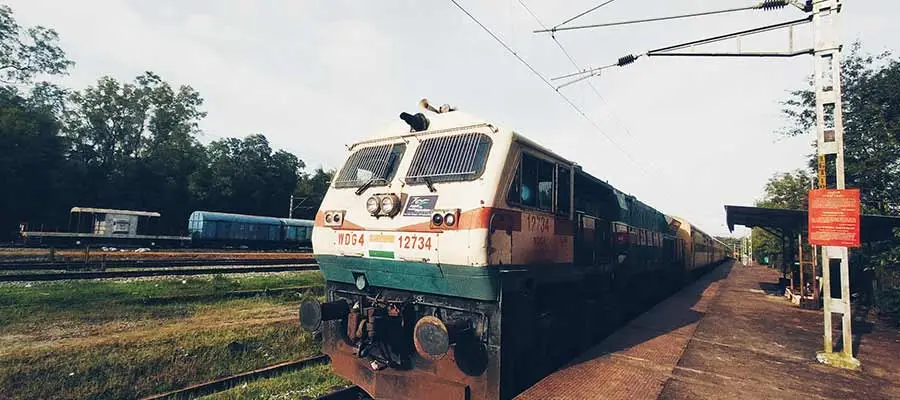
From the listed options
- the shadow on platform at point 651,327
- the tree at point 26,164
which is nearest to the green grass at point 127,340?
the shadow on platform at point 651,327

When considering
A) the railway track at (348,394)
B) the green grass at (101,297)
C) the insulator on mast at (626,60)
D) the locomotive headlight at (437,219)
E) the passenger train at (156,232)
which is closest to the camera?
the locomotive headlight at (437,219)

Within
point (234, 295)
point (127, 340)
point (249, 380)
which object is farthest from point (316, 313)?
point (234, 295)

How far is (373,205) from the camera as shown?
5543 millimetres

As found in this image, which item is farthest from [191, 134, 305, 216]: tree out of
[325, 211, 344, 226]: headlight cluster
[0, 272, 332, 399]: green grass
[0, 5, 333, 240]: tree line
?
[325, 211, 344, 226]: headlight cluster

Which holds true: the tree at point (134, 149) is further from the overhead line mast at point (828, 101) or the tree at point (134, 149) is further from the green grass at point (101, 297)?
the overhead line mast at point (828, 101)

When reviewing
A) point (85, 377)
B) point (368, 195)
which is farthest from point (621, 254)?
point (85, 377)

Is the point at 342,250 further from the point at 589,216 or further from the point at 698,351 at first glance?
the point at 698,351

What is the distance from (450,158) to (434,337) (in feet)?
7.25

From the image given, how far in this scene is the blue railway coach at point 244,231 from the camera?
32.8m

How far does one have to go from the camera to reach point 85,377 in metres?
6.59

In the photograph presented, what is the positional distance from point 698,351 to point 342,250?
645 centimetres

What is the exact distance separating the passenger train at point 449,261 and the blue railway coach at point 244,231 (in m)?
31.2

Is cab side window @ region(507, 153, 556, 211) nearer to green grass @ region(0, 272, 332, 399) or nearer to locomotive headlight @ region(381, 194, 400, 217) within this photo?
locomotive headlight @ region(381, 194, 400, 217)

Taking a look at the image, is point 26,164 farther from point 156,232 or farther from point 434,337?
point 434,337
